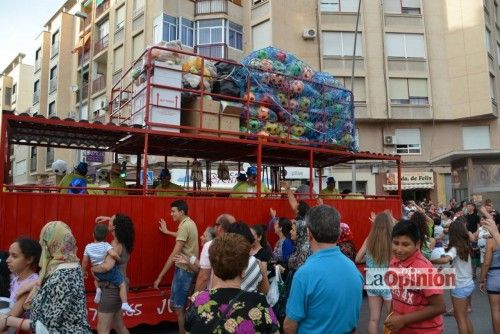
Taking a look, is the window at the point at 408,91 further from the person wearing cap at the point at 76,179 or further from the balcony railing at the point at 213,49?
the person wearing cap at the point at 76,179

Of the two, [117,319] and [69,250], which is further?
[117,319]

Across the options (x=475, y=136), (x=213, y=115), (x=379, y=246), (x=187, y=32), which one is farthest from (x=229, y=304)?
(x=475, y=136)

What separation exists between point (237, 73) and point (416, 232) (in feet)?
18.8

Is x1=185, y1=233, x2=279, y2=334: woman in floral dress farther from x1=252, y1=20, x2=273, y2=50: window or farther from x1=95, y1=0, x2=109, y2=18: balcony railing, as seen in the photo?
x1=95, y1=0, x2=109, y2=18: balcony railing

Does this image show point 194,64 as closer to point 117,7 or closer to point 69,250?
point 69,250

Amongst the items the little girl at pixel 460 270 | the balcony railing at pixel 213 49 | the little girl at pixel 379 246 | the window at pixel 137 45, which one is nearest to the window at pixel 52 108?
the window at pixel 137 45

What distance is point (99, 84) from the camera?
33.6 metres

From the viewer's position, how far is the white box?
736cm

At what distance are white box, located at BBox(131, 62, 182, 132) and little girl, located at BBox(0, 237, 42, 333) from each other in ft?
12.8

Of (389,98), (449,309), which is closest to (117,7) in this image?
(389,98)

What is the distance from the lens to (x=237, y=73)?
8500 mm

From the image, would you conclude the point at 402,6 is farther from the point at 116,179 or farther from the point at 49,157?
the point at 49,157

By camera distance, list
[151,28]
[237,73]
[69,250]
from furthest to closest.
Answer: [151,28] < [237,73] < [69,250]

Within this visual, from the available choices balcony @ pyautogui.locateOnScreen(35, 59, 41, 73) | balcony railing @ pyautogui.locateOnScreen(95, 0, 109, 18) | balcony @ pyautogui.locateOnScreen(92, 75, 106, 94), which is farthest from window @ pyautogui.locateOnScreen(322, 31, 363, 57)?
balcony @ pyautogui.locateOnScreen(35, 59, 41, 73)
